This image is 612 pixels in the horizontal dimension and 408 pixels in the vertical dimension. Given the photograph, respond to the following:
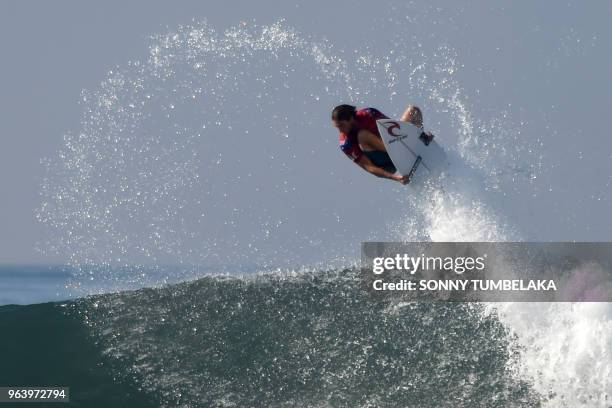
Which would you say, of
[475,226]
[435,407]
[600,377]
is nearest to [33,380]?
[435,407]

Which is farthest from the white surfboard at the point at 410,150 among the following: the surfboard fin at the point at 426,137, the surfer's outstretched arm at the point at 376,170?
the surfer's outstretched arm at the point at 376,170

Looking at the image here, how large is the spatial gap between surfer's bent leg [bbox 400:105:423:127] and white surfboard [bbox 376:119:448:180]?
26 centimetres

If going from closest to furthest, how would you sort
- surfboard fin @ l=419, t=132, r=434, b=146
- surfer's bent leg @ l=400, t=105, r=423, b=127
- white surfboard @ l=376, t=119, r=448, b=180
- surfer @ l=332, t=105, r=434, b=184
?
1. surfer @ l=332, t=105, r=434, b=184
2. white surfboard @ l=376, t=119, r=448, b=180
3. surfboard fin @ l=419, t=132, r=434, b=146
4. surfer's bent leg @ l=400, t=105, r=423, b=127

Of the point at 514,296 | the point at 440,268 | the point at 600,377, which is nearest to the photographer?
the point at 600,377

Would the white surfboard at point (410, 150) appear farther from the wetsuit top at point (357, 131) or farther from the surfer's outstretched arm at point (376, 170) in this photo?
the surfer's outstretched arm at point (376, 170)

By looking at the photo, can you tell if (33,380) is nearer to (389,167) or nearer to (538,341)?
(389,167)

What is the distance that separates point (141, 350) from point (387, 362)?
3.99m

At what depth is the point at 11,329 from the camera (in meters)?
15.7

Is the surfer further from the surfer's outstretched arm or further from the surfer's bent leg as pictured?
the surfer's bent leg

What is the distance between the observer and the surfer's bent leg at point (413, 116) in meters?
13.9

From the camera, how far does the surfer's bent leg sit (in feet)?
45.4

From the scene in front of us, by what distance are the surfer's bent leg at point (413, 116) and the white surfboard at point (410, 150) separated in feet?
0.87

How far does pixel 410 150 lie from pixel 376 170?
679 mm

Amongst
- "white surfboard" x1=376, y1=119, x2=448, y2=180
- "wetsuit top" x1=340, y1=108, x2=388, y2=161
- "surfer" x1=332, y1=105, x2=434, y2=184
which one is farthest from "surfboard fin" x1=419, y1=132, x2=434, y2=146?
"wetsuit top" x1=340, y1=108, x2=388, y2=161
